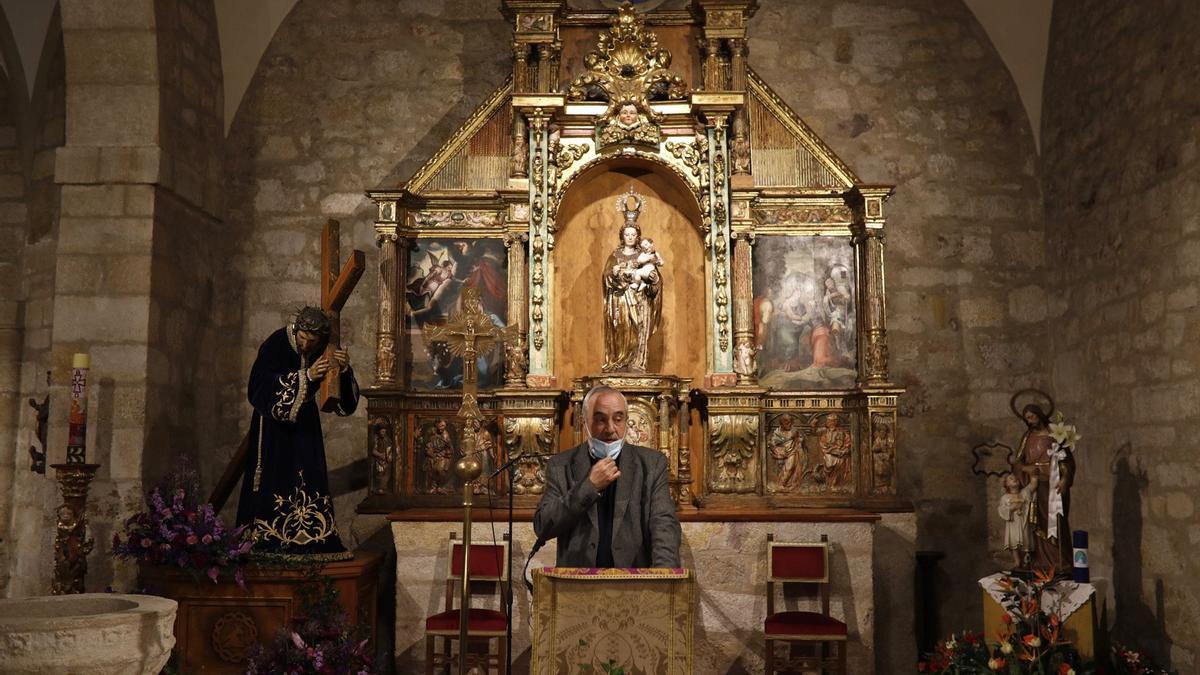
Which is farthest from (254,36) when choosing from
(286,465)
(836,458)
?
(836,458)

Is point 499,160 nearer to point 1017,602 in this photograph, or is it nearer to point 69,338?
point 69,338

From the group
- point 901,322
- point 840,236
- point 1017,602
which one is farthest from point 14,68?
point 1017,602

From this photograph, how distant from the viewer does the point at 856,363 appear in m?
8.16

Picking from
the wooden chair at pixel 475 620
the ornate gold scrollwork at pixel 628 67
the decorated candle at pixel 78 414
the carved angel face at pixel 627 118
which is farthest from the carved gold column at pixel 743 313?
the decorated candle at pixel 78 414

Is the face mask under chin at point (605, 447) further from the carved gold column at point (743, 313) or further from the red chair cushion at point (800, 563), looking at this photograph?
the carved gold column at point (743, 313)

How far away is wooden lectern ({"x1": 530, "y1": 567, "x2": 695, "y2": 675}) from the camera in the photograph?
430cm

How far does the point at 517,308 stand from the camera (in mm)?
8148

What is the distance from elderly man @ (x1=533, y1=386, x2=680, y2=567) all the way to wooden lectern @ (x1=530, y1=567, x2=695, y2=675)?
459 millimetres

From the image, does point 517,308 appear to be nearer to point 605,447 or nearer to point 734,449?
point 734,449

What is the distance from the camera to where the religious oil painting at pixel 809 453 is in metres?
8.02

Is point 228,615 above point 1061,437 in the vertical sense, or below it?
below

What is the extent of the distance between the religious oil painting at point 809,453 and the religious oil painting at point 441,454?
202cm

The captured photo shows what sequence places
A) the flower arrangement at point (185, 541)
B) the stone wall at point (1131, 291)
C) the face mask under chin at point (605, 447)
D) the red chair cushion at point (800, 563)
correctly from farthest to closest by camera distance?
the red chair cushion at point (800, 563), the stone wall at point (1131, 291), the flower arrangement at point (185, 541), the face mask under chin at point (605, 447)

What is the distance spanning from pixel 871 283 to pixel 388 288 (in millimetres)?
3514
